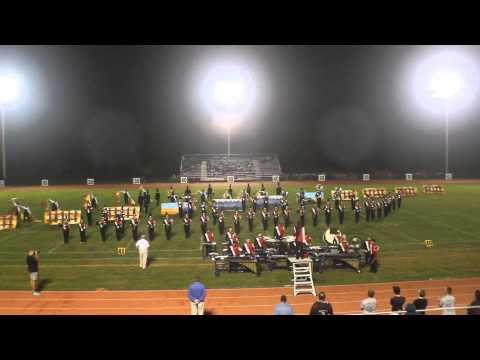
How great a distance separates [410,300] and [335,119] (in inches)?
1154

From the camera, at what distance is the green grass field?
535 inches

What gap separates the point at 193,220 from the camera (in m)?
21.4

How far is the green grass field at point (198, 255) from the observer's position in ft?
44.6

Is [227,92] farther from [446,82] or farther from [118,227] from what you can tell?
[118,227]

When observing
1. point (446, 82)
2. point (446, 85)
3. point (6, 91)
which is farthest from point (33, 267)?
point (446, 85)

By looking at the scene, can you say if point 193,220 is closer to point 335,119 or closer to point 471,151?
point 335,119

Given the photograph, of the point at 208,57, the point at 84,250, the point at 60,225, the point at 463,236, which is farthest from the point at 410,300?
the point at 208,57

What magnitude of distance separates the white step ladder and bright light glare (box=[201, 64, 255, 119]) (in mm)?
12331

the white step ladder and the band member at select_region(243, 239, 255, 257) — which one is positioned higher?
the band member at select_region(243, 239, 255, 257)

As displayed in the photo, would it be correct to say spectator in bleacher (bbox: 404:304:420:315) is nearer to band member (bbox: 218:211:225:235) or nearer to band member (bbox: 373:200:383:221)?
band member (bbox: 218:211:225:235)

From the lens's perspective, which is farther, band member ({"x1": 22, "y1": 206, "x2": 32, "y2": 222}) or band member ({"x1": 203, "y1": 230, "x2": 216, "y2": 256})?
band member ({"x1": 22, "y1": 206, "x2": 32, "y2": 222})

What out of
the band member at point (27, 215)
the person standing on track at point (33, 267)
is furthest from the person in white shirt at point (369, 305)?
the band member at point (27, 215)

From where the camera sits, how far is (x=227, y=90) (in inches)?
1067

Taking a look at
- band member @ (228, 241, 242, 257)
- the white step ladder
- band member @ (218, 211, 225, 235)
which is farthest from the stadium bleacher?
the white step ladder
